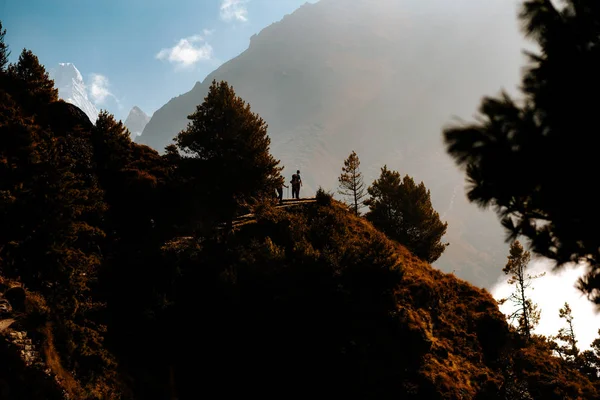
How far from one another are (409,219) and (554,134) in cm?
3435

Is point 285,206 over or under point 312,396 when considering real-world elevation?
over

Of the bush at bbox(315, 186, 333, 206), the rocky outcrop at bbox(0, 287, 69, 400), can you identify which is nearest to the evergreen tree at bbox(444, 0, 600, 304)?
the rocky outcrop at bbox(0, 287, 69, 400)

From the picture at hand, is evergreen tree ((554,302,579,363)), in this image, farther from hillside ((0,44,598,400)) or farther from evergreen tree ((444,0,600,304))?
evergreen tree ((444,0,600,304))

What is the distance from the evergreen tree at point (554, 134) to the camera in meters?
3.73

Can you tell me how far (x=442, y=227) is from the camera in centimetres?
3797

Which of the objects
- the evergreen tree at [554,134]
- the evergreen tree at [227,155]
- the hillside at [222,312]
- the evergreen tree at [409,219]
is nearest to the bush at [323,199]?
the hillside at [222,312]

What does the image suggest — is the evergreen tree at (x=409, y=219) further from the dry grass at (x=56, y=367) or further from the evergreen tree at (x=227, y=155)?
the dry grass at (x=56, y=367)

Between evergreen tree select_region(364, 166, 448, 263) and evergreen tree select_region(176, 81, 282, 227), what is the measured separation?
16719 mm

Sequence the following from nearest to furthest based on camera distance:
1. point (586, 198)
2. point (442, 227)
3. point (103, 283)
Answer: point (586, 198) < point (103, 283) < point (442, 227)

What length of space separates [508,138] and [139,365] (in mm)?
18597

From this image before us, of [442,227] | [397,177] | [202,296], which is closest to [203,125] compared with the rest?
[202,296]

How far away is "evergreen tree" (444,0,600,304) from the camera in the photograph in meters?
3.73

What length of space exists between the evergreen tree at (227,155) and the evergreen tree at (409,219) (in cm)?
1672

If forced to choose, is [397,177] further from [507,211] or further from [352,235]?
[507,211]
